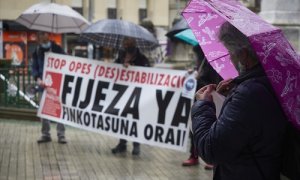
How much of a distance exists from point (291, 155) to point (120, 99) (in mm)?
5899

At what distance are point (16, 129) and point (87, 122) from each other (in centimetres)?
255

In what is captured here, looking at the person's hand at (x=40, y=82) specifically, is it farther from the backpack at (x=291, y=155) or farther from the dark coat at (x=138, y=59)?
the backpack at (x=291, y=155)

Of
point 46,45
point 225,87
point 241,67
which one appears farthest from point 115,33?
point 241,67

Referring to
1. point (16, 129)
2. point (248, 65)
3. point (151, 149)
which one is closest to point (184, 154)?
point (151, 149)

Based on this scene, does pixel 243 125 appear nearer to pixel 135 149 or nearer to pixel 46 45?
pixel 135 149

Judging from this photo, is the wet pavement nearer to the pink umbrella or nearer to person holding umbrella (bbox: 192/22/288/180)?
person holding umbrella (bbox: 192/22/288/180)

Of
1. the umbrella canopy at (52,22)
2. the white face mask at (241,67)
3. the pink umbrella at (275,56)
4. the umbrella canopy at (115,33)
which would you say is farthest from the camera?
the umbrella canopy at (52,22)

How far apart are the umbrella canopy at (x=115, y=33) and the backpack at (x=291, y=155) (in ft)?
19.2

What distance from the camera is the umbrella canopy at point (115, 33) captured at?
8.22 m

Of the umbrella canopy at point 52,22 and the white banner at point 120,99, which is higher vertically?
the umbrella canopy at point 52,22

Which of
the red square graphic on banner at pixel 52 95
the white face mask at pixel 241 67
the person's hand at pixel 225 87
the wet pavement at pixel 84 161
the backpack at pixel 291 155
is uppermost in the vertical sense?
the white face mask at pixel 241 67

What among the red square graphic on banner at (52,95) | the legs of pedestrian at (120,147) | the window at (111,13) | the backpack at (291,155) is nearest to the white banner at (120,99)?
the red square graphic on banner at (52,95)

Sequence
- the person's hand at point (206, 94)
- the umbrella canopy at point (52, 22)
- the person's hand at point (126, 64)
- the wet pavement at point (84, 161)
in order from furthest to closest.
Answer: the umbrella canopy at point (52, 22) → the person's hand at point (126, 64) → the wet pavement at point (84, 161) → the person's hand at point (206, 94)

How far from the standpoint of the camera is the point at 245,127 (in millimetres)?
2328
